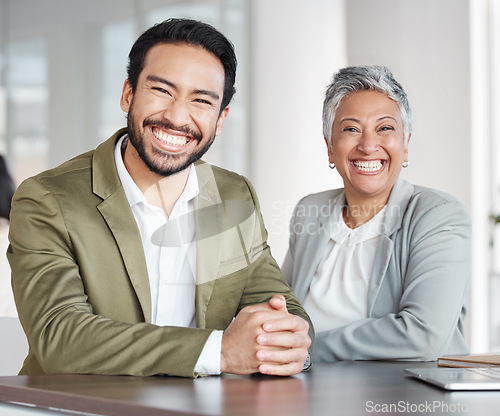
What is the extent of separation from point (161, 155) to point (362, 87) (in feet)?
1.99

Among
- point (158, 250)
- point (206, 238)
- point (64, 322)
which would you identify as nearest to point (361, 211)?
point (206, 238)

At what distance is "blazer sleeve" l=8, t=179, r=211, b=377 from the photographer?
3.88 feet

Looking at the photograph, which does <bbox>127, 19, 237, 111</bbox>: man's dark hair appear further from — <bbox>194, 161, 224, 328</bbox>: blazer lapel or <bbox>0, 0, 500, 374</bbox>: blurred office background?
<bbox>0, 0, 500, 374</bbox>: blurred office background

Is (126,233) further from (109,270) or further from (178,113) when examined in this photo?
(178,113)

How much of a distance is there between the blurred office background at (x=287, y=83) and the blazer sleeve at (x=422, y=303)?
350mm

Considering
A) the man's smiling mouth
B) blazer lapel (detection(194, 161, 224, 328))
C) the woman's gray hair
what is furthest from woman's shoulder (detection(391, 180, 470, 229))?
the man's smiling mouth

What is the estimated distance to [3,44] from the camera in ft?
12.4

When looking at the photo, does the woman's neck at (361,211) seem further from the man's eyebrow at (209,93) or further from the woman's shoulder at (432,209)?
the man's eyebrow at (209,93)

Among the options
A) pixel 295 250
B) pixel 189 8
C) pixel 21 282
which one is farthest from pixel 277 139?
pixel 21 282

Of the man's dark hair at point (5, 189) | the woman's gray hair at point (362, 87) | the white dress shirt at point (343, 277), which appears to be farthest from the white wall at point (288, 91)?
the man's dark hair at point (5, 189)

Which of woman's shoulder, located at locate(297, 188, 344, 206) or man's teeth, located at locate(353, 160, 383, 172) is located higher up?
man's teeth, located at locate(353, 160, 383, 172)

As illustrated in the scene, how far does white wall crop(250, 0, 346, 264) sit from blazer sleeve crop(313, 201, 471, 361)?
0.60 metres

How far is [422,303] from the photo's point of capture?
1611mm

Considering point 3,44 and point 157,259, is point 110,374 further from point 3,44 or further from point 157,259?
point 3,44
